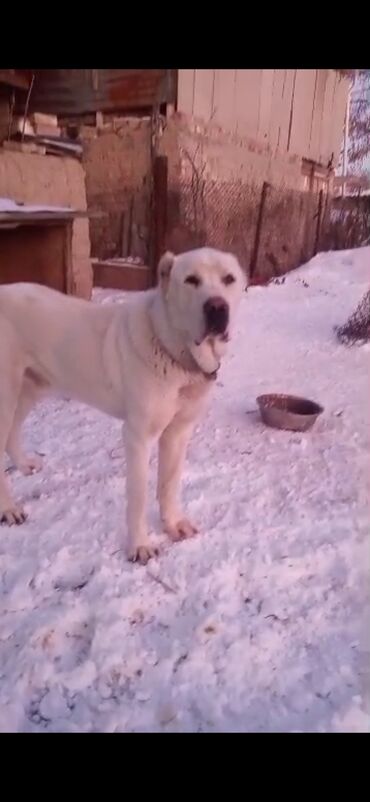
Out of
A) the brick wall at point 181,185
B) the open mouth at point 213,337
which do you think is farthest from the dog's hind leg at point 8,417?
the brick wall at point 181,185

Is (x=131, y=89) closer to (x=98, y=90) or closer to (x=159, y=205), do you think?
(x=98, y=90)

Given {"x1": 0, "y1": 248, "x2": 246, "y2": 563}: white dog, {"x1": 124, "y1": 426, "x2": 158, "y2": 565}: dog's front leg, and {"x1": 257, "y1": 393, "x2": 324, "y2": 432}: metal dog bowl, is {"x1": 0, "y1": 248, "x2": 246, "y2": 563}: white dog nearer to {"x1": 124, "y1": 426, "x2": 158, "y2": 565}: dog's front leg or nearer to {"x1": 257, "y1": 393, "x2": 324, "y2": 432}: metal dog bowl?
{"x1": 124, "y1": 426, "x2": 158, "y2": 565}: dog's front leg

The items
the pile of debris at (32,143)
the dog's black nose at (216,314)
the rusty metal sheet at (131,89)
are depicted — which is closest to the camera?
the dog's black nose at (216,314)

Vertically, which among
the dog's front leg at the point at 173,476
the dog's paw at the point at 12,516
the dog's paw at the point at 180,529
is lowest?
the dog's paw at the point at 12,516

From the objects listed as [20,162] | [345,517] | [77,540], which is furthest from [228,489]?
[20,162]

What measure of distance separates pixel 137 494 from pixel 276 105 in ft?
35.7

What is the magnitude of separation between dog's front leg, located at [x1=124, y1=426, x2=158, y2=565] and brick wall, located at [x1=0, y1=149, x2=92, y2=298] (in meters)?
4.84

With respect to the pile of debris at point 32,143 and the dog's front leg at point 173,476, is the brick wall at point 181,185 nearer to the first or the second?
the pile of debris at point 32,143

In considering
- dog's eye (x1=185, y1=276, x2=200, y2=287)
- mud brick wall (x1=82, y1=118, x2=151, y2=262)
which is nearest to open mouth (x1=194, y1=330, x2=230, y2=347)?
dog's eye (x1=185, y1=276, x2=200, y2=287)

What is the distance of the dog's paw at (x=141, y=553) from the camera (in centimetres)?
259

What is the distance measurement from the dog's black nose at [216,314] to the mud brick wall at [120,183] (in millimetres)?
6858

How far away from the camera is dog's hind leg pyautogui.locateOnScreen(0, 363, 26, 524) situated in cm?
284

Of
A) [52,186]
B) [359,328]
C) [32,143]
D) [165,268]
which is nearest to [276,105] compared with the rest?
[32,143]

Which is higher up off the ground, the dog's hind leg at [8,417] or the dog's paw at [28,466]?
the dog's hind leg at [8,417]
